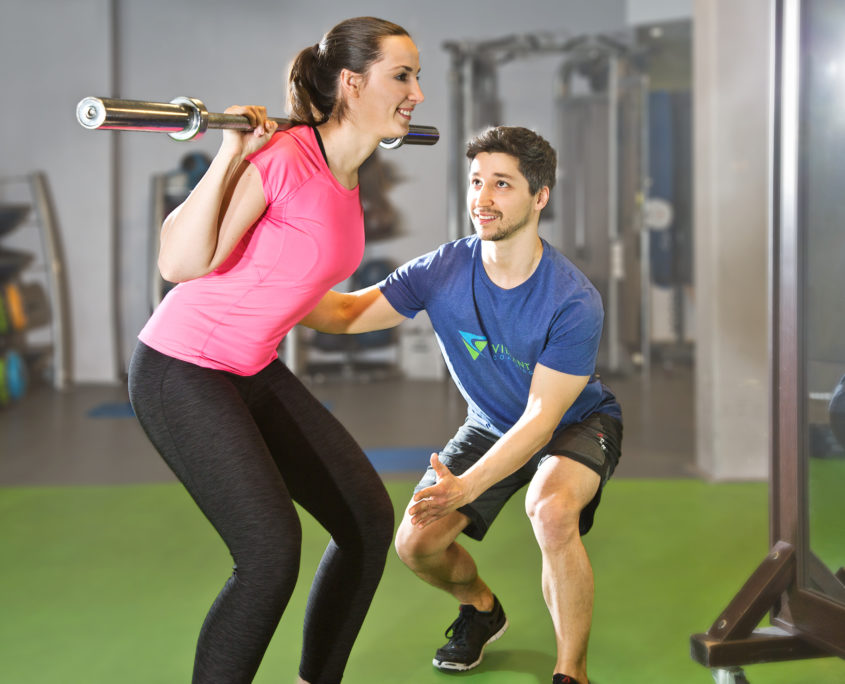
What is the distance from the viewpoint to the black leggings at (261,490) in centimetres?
158

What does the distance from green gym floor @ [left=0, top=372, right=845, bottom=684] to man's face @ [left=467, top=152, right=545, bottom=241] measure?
1072mm

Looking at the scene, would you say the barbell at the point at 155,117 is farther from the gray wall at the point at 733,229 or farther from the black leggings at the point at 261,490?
the gray wall at the point at 733,229

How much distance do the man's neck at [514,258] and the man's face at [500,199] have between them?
0.09 ft

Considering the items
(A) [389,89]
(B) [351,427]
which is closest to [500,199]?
(A) [389,89]

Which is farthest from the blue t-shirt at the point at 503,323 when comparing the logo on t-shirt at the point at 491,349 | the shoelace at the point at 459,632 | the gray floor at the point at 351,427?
the gray floor at the point at 351,427

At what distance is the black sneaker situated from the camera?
2207mm

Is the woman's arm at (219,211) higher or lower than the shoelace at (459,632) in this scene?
higher

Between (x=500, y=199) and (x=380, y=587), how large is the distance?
1.36 meters

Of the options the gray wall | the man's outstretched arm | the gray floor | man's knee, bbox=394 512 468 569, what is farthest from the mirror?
the gray floor

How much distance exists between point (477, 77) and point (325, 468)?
213 inches

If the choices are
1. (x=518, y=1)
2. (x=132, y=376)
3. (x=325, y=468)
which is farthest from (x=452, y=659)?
(x=518, y=1)

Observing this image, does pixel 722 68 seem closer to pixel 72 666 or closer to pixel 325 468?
pixel 325 468

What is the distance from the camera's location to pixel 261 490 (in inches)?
62.4

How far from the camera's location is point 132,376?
168 cm
